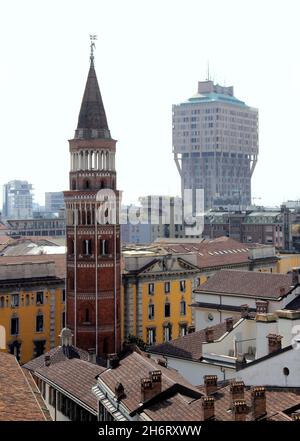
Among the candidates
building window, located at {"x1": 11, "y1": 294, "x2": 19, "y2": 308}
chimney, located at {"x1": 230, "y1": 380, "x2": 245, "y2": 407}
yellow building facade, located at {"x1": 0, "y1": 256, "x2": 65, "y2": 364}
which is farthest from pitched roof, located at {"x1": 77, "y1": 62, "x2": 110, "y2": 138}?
chimney, located at {"x1": 230, "y1": 380, "x2": 245, "y2": 407}

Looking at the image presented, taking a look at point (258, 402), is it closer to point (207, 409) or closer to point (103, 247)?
point (207, 409)

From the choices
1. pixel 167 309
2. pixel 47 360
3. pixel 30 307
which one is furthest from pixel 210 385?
pixel 167 309

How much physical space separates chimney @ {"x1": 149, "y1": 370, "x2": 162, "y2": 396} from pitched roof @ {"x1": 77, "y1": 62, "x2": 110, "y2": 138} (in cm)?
3778

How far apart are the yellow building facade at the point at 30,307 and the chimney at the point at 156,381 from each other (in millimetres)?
36244

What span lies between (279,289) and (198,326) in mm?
8213

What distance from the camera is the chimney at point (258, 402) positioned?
26759 mm

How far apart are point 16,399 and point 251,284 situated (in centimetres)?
3666

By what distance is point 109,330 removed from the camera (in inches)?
2554

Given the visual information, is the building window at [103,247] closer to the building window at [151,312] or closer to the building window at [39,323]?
the building window at [39,323]

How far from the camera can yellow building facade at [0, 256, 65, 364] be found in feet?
212

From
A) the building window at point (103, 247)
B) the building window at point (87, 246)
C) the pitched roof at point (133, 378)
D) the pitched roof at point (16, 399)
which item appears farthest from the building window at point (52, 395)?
the building window at point (103, 247)

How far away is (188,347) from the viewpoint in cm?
4616

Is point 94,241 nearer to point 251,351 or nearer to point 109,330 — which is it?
point 109,330
